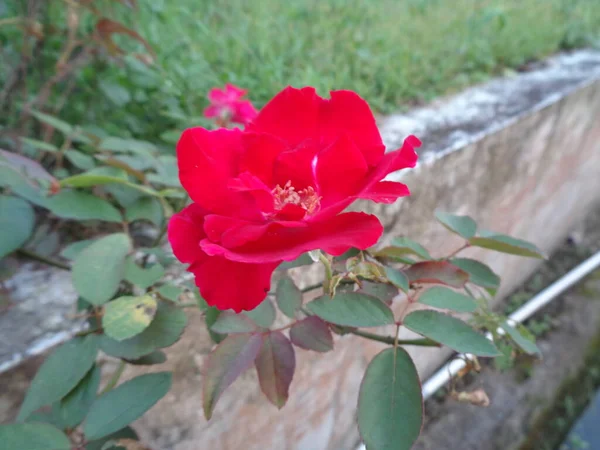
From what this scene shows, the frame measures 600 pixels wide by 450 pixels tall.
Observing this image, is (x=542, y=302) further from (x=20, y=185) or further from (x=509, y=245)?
(x=20, y=185)

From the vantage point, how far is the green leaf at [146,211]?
752 mm

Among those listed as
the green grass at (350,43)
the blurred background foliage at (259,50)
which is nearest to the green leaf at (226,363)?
the blurred background foliage at (259,50)

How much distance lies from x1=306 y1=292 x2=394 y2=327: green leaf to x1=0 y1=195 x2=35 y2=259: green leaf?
399mm

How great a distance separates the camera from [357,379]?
1227 mm

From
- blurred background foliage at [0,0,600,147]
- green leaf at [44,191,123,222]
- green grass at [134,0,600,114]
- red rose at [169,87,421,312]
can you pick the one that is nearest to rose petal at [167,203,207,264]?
red rose at [169,87,421,312]

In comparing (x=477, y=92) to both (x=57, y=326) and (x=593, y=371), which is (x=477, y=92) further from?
(x=57, y=326)

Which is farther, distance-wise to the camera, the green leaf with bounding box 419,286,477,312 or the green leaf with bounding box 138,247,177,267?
the green leaf with bounding box 138,247,177,267

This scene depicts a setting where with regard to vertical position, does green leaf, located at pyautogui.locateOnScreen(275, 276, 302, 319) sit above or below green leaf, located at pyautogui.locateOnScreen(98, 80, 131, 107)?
below

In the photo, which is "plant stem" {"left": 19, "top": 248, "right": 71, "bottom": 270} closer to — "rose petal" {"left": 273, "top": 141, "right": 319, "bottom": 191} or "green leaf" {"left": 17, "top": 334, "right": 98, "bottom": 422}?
"green leaf" {"left": 17, "top": 334, "right": 98, "bottom": 422}

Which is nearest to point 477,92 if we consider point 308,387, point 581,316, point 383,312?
point 581,316

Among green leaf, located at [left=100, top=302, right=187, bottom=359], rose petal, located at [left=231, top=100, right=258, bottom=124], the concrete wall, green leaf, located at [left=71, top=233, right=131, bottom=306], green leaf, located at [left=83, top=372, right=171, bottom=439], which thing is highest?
rose petal, located at [left=231, top=100, right=258, bottom=124]

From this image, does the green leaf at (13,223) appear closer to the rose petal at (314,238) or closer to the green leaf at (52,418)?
the green leaf at (52,418)

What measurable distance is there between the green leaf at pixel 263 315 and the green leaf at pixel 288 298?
2 cm

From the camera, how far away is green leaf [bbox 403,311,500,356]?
486 millimetres
